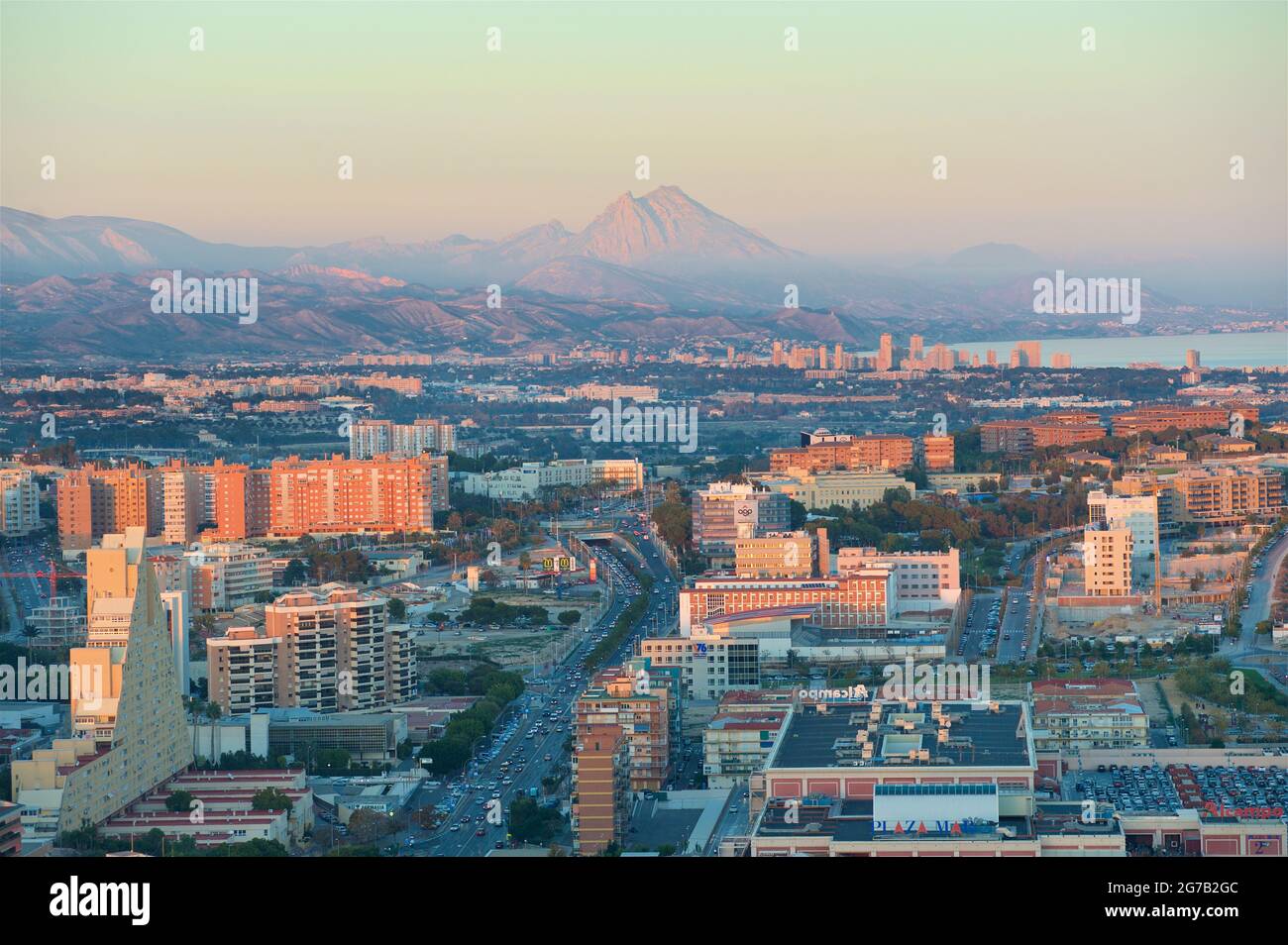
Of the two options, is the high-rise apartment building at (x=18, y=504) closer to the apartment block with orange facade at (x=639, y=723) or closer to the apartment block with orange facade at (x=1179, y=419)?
the apartment block with orange facade at (x=639, y=723)

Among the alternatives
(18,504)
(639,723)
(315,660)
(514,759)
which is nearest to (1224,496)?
(18,504)

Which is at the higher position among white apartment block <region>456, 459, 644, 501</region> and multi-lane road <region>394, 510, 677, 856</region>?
white apartment block <region>456, 459, 644, 501</region>

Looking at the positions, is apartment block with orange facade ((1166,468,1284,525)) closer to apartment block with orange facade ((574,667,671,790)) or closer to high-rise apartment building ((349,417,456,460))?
high-rise apartment building ((349,417,456,460))

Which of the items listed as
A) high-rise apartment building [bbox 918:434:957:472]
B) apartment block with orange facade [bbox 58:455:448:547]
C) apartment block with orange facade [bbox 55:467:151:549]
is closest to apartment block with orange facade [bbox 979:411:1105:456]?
high-rise apartment building [bbox 918:434:957:472]

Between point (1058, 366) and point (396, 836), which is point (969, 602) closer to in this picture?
point (396, 836)
